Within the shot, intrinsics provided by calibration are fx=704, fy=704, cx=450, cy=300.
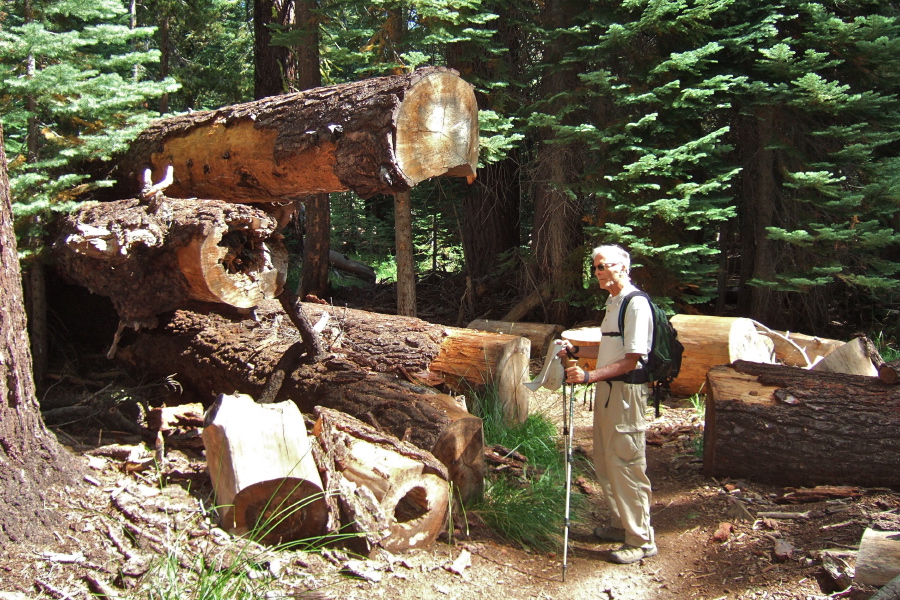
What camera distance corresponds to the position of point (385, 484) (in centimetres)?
436

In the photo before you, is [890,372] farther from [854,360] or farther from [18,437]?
[18,437]

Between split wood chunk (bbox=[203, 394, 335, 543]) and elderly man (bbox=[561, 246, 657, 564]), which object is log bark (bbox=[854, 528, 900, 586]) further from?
split wood chunk (bbox=[203, 394, 335, 543])

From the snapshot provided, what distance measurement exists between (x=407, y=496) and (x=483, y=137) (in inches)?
205

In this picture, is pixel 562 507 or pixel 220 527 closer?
pixel 220 527

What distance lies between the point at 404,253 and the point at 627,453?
5503 mm

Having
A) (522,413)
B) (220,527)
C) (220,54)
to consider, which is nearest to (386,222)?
(220,54)

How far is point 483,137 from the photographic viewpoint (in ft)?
28.1

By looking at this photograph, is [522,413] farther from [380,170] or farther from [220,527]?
[220,527]

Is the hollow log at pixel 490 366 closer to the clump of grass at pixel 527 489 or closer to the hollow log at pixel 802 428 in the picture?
the clump of grass at pixel 527 489

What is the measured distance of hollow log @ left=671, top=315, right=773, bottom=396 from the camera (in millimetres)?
7625

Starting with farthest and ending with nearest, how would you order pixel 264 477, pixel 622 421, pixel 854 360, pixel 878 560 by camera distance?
pixel 854 360
pixel 622 421
pixel 264 477
pixel 878 560

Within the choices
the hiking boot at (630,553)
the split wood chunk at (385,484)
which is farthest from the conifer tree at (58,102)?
the hiking boot at (630,553)

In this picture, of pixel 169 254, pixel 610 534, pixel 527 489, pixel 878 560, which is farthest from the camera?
pixel 169 254

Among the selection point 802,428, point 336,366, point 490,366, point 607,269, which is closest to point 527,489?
point 490,366
